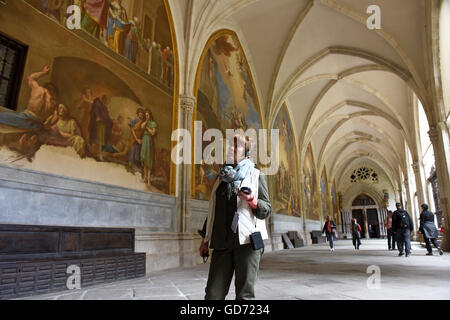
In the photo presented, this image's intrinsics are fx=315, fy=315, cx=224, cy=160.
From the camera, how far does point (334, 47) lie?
14.3 m

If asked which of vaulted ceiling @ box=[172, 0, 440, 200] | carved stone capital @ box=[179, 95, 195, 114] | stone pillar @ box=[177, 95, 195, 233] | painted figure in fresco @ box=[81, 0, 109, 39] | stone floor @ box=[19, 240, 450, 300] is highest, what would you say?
vaulted ceiling @ box=[172, 0, 440, 200]

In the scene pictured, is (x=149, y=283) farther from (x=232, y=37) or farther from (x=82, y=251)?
(x=232, y=37)

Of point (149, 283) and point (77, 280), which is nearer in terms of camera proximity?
point (77, 280)

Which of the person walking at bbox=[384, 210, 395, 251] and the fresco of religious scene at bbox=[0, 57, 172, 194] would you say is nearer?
the fresco of religious scene at bbox=[0, 57, 172, 194]

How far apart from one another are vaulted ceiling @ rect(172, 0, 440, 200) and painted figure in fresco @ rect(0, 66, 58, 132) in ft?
14.1

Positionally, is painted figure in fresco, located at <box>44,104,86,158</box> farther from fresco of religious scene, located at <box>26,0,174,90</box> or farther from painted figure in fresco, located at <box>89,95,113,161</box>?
fresco of religious scene, located at <box>26,0,174,90</box>

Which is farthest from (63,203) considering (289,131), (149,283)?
(289,131)

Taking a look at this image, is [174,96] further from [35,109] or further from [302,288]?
[302,288]

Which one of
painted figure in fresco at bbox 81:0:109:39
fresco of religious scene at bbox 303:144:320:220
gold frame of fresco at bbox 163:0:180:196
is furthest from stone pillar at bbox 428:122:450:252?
painted figure in fresco at bbox 81:0:109:39

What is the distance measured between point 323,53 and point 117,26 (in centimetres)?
1075

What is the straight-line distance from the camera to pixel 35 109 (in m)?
4.59

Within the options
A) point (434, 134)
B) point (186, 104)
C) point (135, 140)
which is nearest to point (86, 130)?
point (135, 140)

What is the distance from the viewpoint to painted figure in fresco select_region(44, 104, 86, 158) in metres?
4.78
